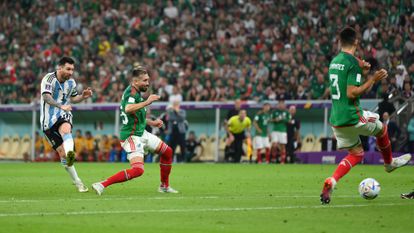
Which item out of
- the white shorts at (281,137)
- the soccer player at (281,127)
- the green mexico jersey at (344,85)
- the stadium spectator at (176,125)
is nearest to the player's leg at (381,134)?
the green mexico jersey at (344,85)

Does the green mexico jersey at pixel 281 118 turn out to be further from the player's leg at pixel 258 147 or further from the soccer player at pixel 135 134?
the soccer player at pixel 135 134

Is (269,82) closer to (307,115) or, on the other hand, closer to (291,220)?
(307,115)

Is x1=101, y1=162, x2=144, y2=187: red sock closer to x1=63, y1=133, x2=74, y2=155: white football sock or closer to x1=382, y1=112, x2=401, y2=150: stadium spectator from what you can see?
x1=63, y1=133, x2=74, y2=155: white football sock

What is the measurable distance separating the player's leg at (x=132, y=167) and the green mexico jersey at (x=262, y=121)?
19268 mm

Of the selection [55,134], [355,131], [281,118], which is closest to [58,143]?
[55,134]

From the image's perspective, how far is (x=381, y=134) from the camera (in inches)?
541

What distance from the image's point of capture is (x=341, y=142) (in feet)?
44.1

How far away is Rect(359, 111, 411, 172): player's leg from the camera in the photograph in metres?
13.4

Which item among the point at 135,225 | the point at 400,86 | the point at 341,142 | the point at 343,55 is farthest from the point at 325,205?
the point at 400,86

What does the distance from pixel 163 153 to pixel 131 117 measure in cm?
88

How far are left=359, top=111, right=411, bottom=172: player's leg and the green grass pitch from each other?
1.91ft

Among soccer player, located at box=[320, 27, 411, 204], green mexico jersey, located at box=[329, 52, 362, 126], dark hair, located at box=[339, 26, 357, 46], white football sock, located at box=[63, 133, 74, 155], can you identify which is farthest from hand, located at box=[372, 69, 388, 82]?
white football sock, located at box=[63, 133, 74, 155]

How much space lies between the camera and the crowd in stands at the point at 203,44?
3366cm

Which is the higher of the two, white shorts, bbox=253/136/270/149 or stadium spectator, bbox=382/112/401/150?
stadium spectator, bbox=382/112/401/150
